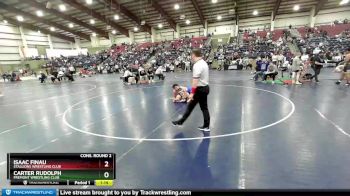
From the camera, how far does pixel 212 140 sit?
439 cm

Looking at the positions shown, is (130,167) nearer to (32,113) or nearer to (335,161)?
(335,161)

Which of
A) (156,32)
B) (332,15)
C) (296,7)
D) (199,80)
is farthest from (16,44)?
(332,15)

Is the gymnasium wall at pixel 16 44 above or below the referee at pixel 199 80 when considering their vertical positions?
above

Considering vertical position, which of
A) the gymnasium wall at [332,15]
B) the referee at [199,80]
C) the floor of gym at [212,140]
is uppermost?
the gymnasium wall at [332,15]

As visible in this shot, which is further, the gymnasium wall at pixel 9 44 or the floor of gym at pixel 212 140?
the gymnasium wall at pixel 9 44

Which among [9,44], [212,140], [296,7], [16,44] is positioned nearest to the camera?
[212,140]
